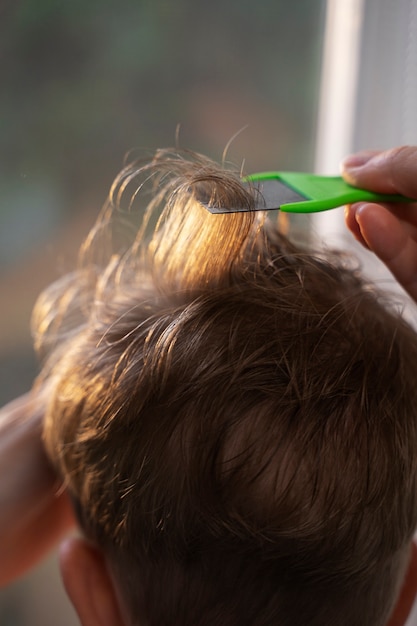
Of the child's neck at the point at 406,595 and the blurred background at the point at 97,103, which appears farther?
the blurred background at the point at 97,103

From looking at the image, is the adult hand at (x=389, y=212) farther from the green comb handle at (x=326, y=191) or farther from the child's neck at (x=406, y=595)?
the child's neck at (x=406, y=595)

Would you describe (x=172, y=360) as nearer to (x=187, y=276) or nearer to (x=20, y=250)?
(x=187, y=276)

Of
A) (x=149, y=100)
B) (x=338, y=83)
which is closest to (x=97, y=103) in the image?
(x=149, y=100)

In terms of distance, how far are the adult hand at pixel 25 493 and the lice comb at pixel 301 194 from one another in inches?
12.2

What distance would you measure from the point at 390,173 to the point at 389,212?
32 mm

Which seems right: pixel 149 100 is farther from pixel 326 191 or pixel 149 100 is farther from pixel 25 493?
pixel 25 493

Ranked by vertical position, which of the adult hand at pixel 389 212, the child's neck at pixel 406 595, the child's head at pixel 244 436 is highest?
the adult hand at pixel 389 212

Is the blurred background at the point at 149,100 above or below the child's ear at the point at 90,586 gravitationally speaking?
above

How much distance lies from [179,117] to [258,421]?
1.80ft

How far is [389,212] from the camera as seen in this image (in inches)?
23.9

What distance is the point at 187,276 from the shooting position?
581 mm

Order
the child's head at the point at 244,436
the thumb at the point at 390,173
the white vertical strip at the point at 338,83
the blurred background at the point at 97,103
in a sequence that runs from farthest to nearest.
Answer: the white vertical strip at the point at 338,83
the blurred background at the point at 97,103
the thumb at the point at 390,173
the child's head at the point at 244,436

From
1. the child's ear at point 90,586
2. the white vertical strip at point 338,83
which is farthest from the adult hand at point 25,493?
the white vertical strip at point 338,83

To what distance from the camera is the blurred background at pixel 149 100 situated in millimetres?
838
